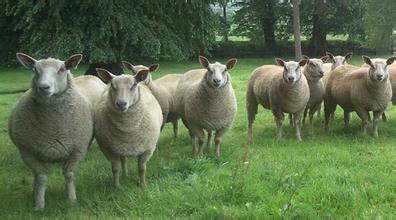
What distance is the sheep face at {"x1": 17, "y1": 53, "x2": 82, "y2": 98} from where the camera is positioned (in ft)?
18.9

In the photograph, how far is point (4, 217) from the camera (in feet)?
19.2

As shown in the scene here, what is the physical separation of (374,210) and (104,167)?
433 centimetres

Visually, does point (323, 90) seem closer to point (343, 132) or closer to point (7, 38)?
point (343, 132)

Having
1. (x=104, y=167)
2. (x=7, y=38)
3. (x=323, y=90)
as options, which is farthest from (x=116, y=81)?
(x=7, y=38)

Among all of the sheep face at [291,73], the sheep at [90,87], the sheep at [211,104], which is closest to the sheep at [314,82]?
the sheep face at [291,73]

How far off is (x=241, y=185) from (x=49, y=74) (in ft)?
8.62

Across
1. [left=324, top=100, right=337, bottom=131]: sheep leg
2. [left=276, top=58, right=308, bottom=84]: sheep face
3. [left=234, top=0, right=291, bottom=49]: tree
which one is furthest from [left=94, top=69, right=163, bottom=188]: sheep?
[left=234, top=0, right=291, bottom=49]: tree

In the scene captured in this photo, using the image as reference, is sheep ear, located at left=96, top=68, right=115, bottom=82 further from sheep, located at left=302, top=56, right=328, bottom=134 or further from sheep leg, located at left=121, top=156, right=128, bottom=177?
sheep, located at left=302, top=56, right=328, bottom=134

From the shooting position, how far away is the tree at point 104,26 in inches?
448

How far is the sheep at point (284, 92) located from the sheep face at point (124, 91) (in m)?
3.68

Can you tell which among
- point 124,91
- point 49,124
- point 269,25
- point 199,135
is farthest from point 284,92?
point 269,25

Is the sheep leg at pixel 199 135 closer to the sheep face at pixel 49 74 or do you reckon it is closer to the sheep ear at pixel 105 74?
the sheep ear at pixel 105 74

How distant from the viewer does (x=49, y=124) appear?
20.0 feet

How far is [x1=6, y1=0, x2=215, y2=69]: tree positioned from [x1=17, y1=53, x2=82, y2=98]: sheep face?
5.23 m
